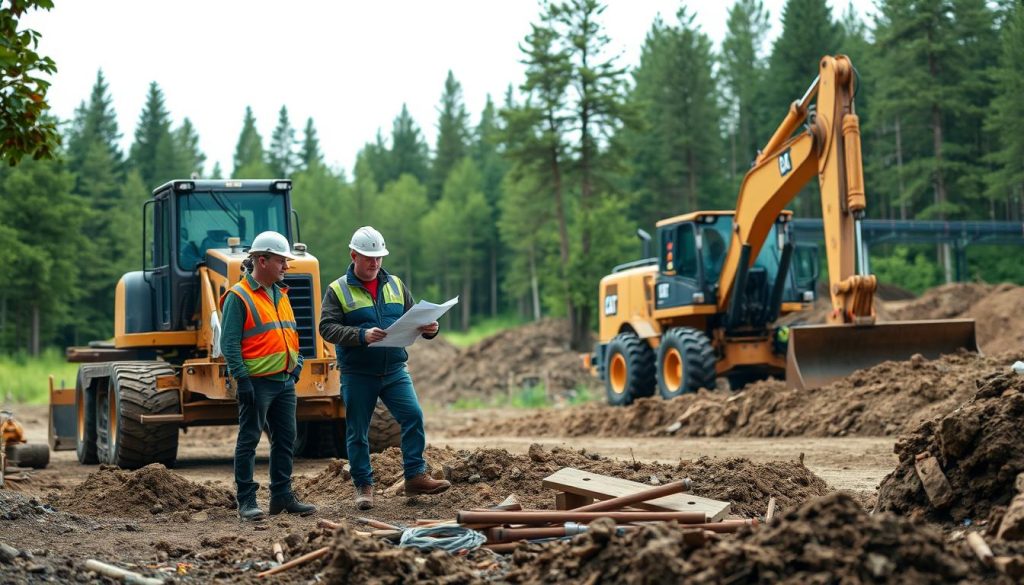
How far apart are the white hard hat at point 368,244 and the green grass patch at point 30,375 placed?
26.8m

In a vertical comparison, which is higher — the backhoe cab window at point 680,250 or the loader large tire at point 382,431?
the backhoe cab window at point 680,250

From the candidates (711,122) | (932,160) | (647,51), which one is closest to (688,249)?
(932,160)

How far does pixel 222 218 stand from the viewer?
13961 millimetres

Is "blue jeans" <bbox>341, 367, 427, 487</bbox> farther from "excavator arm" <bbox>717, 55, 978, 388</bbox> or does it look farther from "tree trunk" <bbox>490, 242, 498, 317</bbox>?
"tree trunk" <bbox>490, 242, 498, 317</bbox>

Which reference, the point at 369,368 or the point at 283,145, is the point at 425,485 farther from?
the point at 283,145

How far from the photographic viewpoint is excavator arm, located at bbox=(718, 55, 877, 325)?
1590cm

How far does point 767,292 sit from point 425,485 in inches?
450

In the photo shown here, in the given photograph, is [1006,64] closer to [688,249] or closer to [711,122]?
[688,249]

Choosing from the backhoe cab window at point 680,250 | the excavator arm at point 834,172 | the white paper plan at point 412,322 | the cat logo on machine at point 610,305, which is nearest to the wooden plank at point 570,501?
the white paper plan at point 412,322

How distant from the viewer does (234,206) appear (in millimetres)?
13953

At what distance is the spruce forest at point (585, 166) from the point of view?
39250 millimetres

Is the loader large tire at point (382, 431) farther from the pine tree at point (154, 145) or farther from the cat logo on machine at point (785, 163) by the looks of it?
the pine tree at point (154, 145)

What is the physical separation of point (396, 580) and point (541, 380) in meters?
27.9

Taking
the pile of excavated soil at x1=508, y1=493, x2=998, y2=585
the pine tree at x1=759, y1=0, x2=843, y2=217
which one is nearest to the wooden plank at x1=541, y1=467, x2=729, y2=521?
the pile of excavated soil at x1=508, y1=493, x2=998, y2=585
